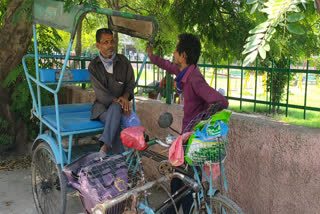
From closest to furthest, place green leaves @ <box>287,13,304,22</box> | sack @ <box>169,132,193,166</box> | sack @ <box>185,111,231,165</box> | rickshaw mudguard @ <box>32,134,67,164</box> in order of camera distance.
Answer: green leaves @ <box>287,13,304,22</box>
sack @ <box>185,111,231,165</box>
sack @ <box>169,132,193,166</box>
rickshaw mudguard @ <box>32,134,67,164</box>

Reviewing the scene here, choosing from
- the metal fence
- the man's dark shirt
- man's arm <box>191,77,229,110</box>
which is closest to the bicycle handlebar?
man's arm <box>191,77,229,110</box>

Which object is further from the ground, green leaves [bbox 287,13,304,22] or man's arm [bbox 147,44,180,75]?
green leaves [bbox 287,13,304,22]

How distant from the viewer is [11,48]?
190 inches

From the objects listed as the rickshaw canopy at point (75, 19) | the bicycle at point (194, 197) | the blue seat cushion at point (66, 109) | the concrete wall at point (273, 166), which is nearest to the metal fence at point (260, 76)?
the concrete wall at point (273, 166)

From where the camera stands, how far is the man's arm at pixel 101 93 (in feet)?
10.6

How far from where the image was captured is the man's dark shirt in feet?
10.6

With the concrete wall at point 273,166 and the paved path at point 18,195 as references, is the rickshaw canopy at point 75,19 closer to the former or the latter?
the concrete wall at point 273,166

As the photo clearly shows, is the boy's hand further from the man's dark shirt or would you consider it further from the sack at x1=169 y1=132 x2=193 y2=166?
the sack at x1=169 y1=132 x2=193 y2=166

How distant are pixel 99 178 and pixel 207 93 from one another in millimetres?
1007

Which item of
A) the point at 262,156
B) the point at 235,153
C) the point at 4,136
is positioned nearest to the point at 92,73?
the point at 235,153

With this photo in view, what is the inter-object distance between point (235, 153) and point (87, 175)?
146cm

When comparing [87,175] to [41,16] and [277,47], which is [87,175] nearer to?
[41,16]

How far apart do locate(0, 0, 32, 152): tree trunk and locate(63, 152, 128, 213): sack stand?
2995 millimetres

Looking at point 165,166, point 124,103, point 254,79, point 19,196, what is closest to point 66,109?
point 124,103
